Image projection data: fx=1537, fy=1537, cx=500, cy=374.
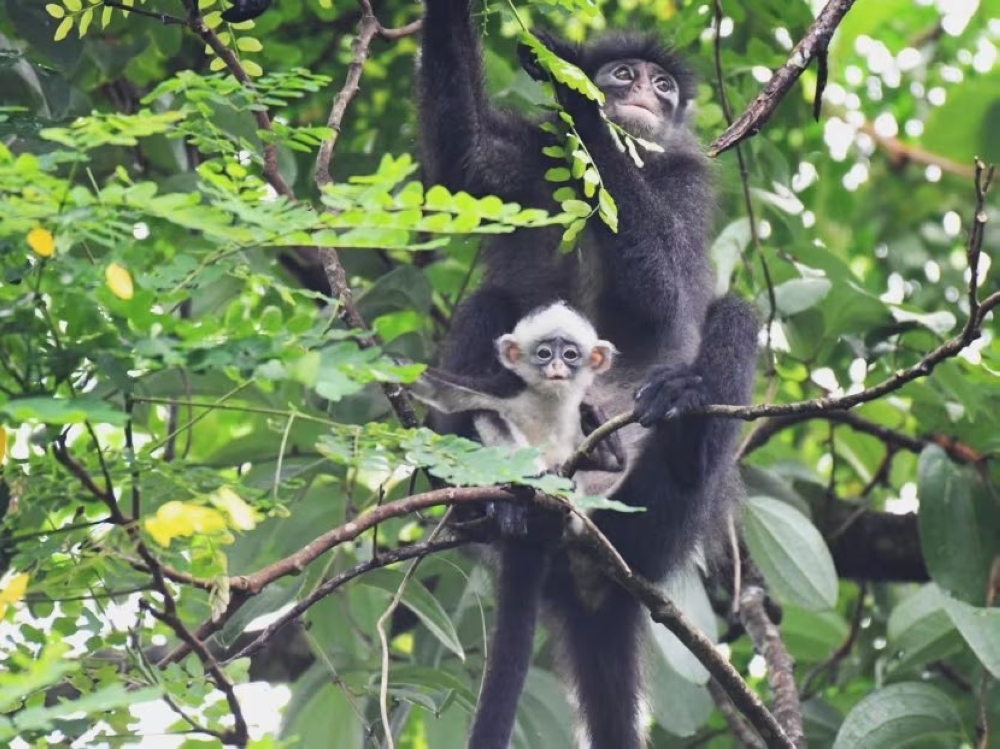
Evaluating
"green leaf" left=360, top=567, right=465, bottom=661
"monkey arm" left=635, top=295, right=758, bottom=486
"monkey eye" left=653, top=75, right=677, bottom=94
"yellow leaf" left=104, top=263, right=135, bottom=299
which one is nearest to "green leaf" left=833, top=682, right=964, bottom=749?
"monkey arm" left=635, top=295, right=758, bottom=486

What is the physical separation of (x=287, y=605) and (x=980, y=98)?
446 cm

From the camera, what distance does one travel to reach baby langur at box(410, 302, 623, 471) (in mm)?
4961

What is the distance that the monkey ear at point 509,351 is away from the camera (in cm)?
509

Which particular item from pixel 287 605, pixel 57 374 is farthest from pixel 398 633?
pixel 57 374

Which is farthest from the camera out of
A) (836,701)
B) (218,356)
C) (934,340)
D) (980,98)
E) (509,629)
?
(980,98)

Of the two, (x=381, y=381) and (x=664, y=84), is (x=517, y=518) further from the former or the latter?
(x=664, y=84)

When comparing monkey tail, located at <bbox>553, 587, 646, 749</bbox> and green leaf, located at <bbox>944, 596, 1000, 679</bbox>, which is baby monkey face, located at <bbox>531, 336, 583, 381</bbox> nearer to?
monkey tail, located at <bbox>553, 587, 646, 749</bbox>

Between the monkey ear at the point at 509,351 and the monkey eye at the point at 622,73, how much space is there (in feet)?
4.59

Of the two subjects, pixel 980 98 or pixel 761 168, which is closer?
pixel 761 168

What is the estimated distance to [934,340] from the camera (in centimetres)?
623

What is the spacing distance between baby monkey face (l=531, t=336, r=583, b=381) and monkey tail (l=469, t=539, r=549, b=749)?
1.83 feet

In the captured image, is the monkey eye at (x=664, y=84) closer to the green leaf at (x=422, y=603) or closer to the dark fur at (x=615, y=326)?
the dark fur at (x=615, y=326)

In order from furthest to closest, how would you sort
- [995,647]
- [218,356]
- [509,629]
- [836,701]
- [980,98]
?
[980,98]
[836,701]
[995,647]
[509,629]
[218,356]

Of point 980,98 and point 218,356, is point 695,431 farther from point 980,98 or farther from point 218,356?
point 980,98
